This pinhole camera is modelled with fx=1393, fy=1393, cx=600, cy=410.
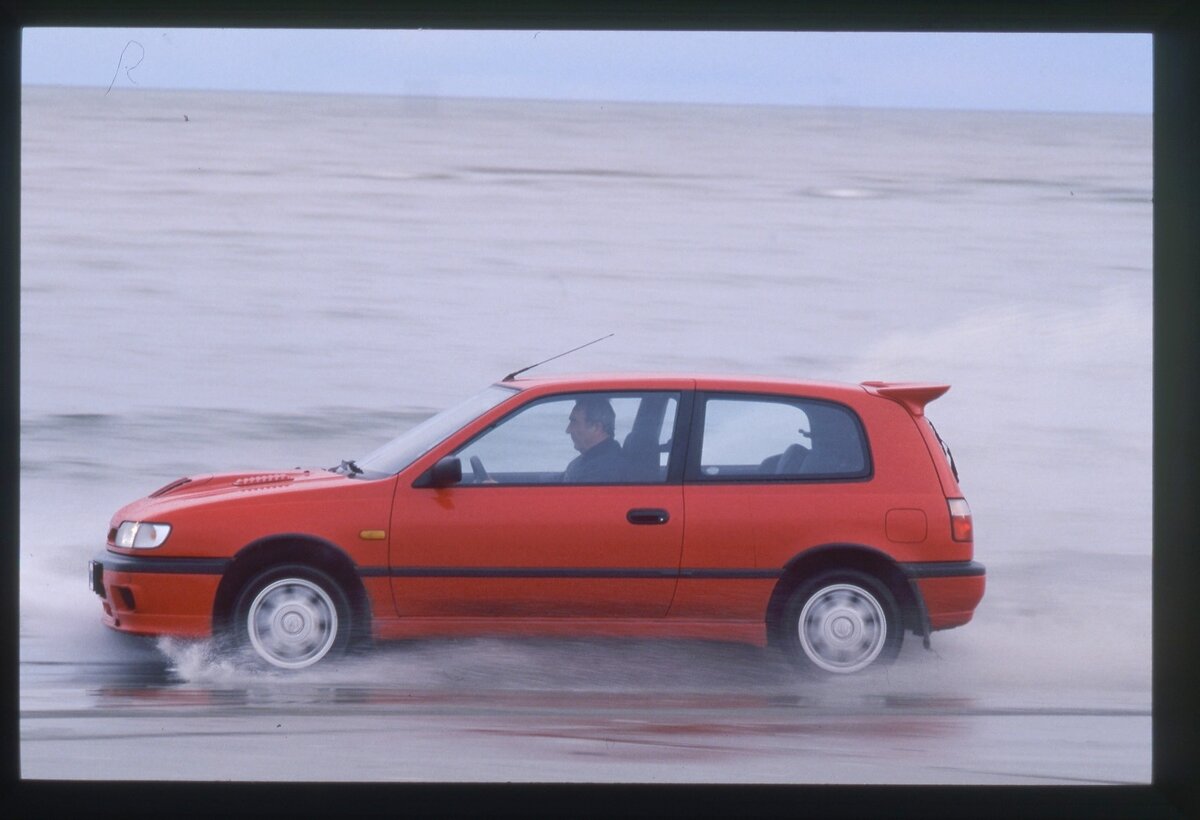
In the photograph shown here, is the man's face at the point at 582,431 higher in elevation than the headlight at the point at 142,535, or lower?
higher

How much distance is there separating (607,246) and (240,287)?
5.42 feet

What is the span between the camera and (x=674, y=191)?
6.37 meters

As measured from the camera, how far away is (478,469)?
19.0 feet

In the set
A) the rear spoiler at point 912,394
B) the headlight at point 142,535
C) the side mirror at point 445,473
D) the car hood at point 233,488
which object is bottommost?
the headlight at point 142,535

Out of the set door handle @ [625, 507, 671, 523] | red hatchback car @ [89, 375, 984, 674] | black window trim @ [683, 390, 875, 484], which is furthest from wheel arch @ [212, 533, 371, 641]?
black window trim @ [683, 390, 875, 484]

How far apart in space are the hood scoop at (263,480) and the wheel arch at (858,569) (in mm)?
2109

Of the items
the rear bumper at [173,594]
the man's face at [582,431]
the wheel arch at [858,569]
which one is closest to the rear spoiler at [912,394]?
the wheel arch at [858,569]

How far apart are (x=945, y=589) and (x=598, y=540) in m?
1.45

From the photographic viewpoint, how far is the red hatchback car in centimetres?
559

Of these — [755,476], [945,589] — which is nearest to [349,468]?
[755,476]

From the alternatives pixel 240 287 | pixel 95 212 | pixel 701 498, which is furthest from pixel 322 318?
pixel 701 498

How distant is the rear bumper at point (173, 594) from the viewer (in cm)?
557

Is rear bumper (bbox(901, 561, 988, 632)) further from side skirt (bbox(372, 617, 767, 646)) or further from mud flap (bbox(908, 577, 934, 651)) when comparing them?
side skirt (bbox(372, 617, 767, 646))

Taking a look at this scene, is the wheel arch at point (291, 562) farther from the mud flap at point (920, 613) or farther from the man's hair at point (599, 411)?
the mud flap at point (920, 613)
